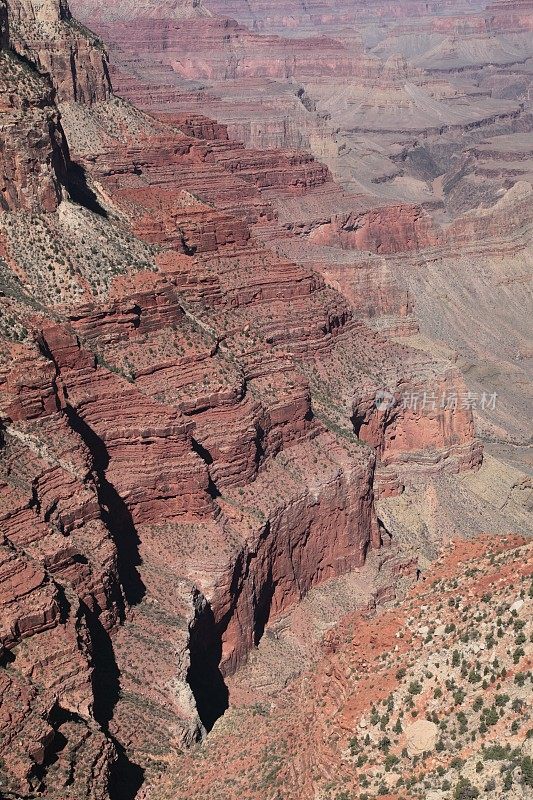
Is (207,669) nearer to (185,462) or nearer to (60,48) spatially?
(185,462)

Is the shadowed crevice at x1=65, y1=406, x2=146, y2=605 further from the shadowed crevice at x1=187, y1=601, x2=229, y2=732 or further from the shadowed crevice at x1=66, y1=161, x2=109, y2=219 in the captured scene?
the shadowed crevice at x1=66, y1=161, x2=109, y2=219

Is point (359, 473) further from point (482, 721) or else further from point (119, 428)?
point (482, 721)

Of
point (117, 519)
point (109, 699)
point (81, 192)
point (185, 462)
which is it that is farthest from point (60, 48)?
point (109, 699)

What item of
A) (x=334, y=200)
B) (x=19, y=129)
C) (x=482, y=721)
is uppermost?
(x=19, y=129)

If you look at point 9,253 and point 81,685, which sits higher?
point 9,253

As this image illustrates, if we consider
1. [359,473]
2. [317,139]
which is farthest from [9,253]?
[317,139]

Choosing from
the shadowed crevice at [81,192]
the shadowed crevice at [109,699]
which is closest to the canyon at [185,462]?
the shadowed crevice at [109,699]

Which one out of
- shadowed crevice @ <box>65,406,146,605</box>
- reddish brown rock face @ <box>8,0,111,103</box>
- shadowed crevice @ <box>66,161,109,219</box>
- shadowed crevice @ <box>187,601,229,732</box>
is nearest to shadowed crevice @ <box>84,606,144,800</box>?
shadowed crevice @ <box>65,406,146,605</box>

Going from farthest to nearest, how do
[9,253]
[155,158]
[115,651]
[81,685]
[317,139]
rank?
1. [317,139]
2. [155,158]
3. [9,253]
4. [115,651]
5. [81,685]

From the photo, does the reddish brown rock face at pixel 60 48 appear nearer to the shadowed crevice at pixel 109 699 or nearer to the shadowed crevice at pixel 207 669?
the shadowed crevice at pixel 207 669
